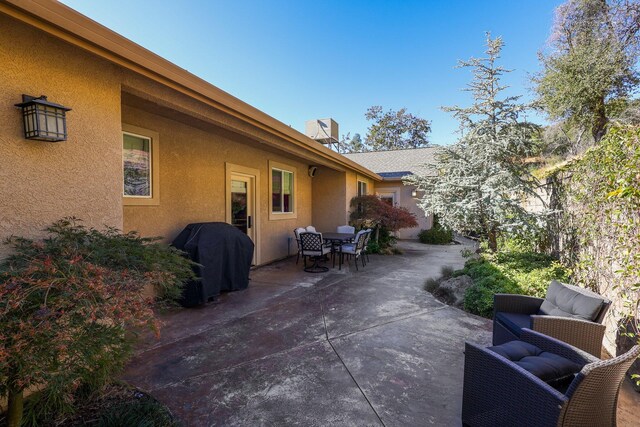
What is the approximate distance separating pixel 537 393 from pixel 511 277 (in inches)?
137

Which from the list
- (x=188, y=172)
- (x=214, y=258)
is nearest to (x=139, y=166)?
(x=188, y=172)

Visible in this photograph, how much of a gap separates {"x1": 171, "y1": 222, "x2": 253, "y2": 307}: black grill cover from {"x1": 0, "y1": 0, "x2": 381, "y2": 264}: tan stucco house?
701 mm

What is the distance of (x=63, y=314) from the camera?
1.66 metres

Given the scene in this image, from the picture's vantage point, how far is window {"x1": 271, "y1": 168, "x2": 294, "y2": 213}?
8570 millimetres

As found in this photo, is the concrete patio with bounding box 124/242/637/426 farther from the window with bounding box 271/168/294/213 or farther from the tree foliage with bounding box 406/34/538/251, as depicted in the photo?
the window with bounding box 271/168/294/213

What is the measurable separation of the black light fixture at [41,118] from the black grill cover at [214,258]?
2.43 m

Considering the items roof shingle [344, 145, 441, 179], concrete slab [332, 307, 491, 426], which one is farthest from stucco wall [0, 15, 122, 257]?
roof shingle [344, 145, 441, 179]

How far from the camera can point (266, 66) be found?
11578 millimetres

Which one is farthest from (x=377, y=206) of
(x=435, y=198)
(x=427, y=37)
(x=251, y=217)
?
(x=427, y=37)

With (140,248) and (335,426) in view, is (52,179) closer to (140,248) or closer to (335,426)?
(140,248)

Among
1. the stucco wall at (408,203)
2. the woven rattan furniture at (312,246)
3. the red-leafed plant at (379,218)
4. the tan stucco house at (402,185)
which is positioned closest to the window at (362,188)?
the red-leafed plant at (379,218)

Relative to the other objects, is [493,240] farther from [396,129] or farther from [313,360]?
[396,129]

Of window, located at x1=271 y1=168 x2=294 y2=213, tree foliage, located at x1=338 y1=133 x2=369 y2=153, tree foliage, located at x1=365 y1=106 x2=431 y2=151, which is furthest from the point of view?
tree foliage, located at x1=338 y1=133 x2=369 y2=153

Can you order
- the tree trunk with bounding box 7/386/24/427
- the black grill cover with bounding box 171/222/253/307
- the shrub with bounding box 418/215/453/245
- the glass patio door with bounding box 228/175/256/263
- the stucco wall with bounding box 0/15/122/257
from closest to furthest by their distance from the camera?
the tree trunk with bounding box 7/386/24/427, the stucco wall with bounding box 0/15/122/257, the black grill cover with bounding box 171/222/253/307, the glass patio door with bounding box 228/175/256/263, the shrub with bounding box 418/215/453/245
